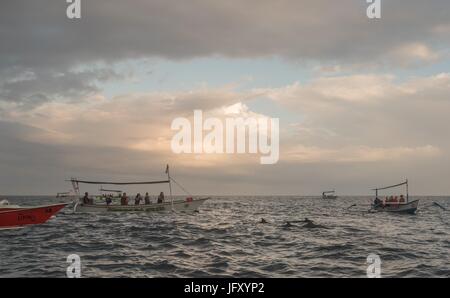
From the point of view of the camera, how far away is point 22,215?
1300 inches

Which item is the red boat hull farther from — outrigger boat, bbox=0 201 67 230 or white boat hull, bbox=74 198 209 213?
white boat hull, bbox=74 198 209 213

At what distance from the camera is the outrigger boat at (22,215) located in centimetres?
3191

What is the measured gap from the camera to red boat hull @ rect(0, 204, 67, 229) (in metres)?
31.9

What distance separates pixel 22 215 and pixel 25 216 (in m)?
0.29

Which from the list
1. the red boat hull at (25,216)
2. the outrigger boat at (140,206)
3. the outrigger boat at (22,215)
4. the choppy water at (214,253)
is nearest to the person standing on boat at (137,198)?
the outrigger boat at (140,206)

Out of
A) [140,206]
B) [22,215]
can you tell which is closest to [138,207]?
[140,206]

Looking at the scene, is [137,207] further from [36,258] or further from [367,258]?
[367,258]

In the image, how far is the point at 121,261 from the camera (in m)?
18.6

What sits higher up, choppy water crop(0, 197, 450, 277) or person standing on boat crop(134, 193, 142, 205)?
person standing on boat crop(134, 193, 142, 205)

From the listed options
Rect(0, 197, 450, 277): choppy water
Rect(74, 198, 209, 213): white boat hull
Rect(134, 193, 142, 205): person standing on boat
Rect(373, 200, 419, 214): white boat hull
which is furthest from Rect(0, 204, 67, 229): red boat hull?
Rect(373, 200, 419, 214): white boat hull

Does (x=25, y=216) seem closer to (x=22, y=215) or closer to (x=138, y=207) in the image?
(x=22, y=215)
